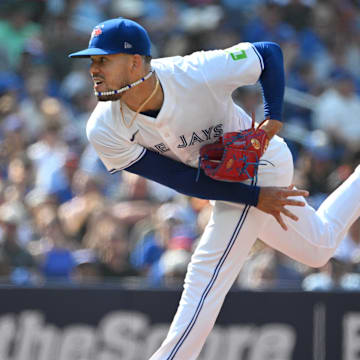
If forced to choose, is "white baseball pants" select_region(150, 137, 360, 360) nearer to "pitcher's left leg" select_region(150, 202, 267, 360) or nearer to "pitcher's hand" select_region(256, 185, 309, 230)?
"pitcher's left leg" select_region(150, 202, 267, 360)

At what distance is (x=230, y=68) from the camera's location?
448 centimetres

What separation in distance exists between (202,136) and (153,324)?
2.10 metres

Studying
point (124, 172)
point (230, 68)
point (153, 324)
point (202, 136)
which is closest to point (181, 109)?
point (202, 136)

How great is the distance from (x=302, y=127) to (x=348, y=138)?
61 centimetres

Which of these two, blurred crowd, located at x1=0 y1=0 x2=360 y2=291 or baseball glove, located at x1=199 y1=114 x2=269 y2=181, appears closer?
baseball glove, located at x1=199 y1=114 x2=269 y2=181

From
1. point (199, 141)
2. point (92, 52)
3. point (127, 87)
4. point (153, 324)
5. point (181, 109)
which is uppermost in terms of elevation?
point (92, 52)

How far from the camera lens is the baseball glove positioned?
4.41m

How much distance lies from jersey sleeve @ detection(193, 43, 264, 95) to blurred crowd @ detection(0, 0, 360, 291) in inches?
101

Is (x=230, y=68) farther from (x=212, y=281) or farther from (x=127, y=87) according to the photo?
(x=212, y=281)

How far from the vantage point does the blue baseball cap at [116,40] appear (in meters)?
4.24

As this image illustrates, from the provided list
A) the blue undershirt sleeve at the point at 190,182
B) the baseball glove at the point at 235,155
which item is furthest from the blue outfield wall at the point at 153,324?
the baseball glove at the point at 235,155

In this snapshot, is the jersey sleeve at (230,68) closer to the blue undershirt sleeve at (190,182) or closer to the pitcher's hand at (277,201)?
the blue undershirt sleeve at (190,182)

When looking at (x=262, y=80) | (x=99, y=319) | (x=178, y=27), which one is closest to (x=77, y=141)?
(x=178, y=27)

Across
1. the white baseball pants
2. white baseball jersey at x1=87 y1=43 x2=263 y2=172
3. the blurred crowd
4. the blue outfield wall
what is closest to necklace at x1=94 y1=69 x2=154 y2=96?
white baseball jersey at x1=87 y1=43 x2=263 y2=172
